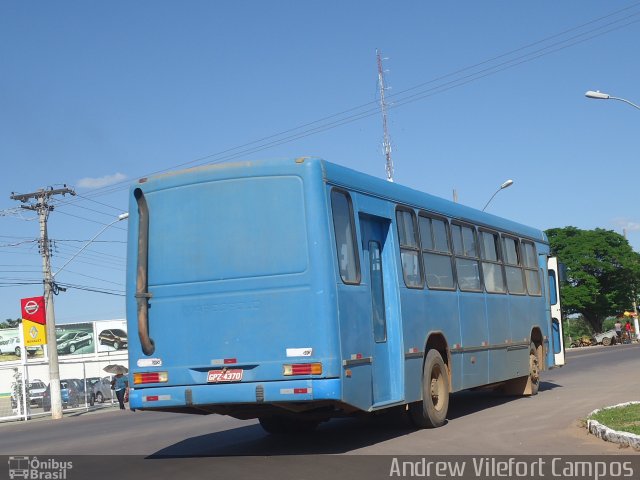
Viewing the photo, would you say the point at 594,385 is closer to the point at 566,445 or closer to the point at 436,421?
the point at 436,421

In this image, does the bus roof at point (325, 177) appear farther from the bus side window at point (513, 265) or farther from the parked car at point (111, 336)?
the parked car at point (111, 336)

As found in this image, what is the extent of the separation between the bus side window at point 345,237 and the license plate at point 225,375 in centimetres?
161

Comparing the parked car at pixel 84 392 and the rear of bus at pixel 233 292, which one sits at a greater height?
the rear of bus at pixel 233 292

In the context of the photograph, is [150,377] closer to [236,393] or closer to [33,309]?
[236,393]

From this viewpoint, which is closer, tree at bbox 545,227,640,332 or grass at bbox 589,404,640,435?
grass at bbox 589,404,640,435

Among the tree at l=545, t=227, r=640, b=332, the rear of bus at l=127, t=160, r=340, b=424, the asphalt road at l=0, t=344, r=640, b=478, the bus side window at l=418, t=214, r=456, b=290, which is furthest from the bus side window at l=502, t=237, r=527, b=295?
the tree at l=545, t=227, r=640, b=332

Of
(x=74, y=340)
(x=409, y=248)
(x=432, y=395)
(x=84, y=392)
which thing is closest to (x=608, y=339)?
(x=74, y=340)

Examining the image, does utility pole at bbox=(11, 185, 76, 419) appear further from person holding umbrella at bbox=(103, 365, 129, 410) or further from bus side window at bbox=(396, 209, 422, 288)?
bus side window at bbox=(396, 209, 422, 288)

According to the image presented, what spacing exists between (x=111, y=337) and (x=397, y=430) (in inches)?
1973

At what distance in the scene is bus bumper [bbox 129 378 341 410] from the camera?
9.84 metres

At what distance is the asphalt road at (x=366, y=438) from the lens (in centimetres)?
1052

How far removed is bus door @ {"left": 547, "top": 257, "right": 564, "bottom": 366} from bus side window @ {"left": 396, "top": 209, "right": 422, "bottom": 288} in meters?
8.18

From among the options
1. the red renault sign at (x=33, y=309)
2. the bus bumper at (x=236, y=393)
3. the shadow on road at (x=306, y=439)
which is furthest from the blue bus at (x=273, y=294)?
the red renault sign at (x=33, y=309)

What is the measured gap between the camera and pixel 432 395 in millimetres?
12969
